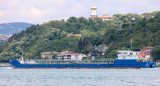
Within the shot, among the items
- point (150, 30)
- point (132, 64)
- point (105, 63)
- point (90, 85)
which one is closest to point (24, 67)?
point (105, 63)

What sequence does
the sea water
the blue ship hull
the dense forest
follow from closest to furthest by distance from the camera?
the sea water
the blue ship hull
the dense forest

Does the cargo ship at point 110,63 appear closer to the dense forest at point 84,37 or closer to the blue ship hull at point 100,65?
the blue ship hull at point 100,65

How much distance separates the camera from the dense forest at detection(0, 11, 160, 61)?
5284 inches

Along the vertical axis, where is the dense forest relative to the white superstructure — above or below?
above

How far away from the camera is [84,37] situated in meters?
155

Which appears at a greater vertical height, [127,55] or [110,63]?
[127,55]

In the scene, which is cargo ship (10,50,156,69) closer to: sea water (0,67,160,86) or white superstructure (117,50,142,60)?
white superstructure (117,50,142,60)

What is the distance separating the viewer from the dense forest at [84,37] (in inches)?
5284

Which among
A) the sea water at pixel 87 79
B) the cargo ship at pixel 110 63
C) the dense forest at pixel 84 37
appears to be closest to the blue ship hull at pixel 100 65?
the cargo ship at pixel 110 63

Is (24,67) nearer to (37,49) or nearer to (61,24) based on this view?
(37,49)

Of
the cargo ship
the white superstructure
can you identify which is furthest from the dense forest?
the white superstructure

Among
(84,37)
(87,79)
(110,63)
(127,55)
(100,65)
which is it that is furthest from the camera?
(84,37)

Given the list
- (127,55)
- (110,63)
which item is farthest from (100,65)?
(127,55)

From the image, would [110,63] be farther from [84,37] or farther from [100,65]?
[84,37]
